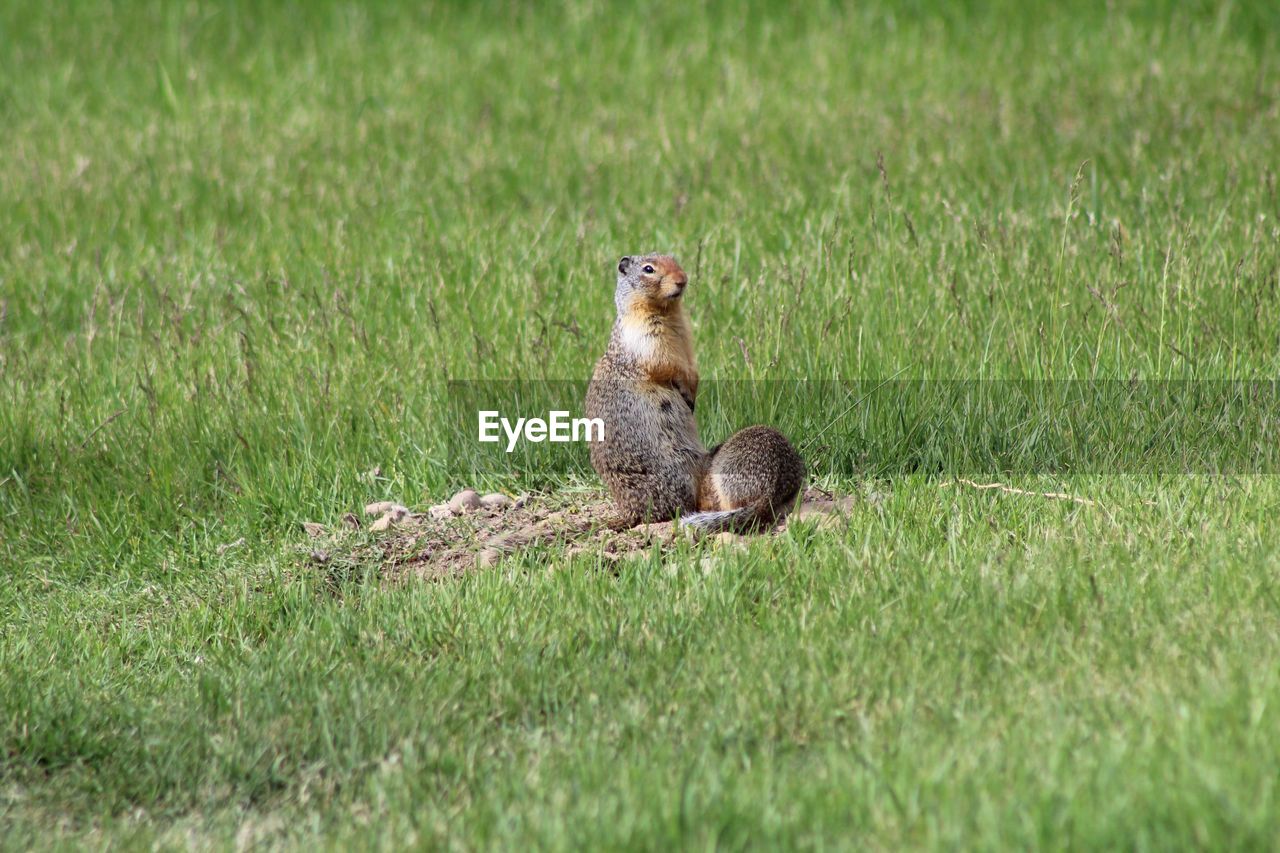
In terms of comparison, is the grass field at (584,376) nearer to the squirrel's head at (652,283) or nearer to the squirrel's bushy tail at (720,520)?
the squirrel's bushy tail at (720,520)

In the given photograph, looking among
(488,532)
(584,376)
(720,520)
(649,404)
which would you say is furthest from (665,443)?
(584,376)

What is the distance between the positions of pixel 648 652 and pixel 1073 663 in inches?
48.5

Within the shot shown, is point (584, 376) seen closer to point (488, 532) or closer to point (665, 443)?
point (488, 532)

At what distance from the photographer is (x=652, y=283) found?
538 centimetres

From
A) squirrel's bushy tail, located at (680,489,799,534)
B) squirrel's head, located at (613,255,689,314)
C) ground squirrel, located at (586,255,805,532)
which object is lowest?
squirrel's bushy tail, located at (680,489,799,534)

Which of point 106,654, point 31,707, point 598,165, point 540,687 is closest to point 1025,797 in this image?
point 540,687

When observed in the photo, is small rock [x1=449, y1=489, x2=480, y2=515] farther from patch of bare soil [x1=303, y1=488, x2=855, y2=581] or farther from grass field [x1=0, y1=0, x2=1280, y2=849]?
grass field [x1=0, y1=0, x2=1280, y2=849]

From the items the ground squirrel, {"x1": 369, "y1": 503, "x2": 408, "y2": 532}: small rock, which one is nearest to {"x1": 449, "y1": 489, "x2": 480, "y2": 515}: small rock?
{"x1": 369, "y1": 503, "x2": 408, "y2": 532}: small rock

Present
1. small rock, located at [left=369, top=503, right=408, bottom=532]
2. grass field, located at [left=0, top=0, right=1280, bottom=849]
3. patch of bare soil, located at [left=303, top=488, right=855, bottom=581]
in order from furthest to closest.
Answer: small rock, located at [left=369, top=503, right=408, bottom=532] → patch of bare soil, located at [left=303, top=488, right=855, bottom=581] → grass field, located at [left=0, top=0, right=1280, bottom=849]

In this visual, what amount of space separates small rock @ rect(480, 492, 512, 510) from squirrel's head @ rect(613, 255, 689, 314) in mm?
995

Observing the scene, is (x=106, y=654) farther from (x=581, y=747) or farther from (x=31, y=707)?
(x=581, y=747)

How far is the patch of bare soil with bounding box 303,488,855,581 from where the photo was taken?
17.5 ft

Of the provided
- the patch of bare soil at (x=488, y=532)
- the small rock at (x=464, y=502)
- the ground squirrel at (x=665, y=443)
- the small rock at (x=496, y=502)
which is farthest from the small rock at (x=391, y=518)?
the ground squirrel at (x=665, y=443)

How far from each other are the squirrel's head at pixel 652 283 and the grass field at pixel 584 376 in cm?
94
